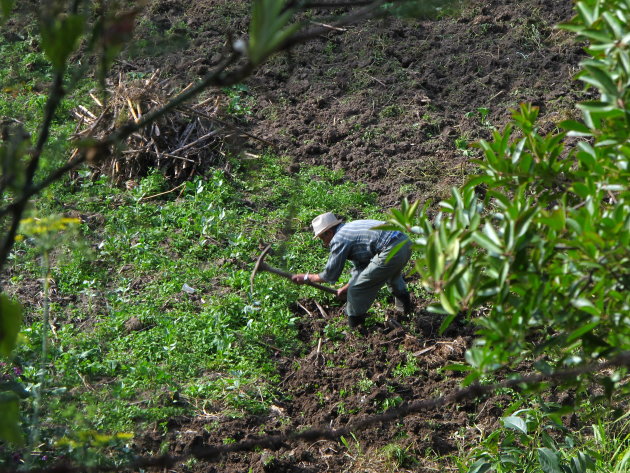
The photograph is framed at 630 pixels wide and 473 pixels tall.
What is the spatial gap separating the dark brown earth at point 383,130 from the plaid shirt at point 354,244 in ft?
1.72

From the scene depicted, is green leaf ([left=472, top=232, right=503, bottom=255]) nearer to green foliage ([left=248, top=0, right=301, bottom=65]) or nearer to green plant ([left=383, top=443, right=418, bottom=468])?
green foliage ([left=248, top=0, right=301, bottom=65])

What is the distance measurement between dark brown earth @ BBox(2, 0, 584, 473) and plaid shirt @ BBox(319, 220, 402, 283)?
52cm

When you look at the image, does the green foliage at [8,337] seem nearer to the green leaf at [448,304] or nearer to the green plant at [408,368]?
the green leaf at [448,304]

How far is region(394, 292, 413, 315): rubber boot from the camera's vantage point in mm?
6609

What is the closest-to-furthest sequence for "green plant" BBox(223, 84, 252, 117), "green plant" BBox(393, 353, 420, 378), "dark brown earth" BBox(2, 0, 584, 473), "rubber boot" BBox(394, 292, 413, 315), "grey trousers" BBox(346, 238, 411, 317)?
"dark brown earth" BBox(2, 0, 584, 473)
"green plant" BBox(393, 353, 420, 378)
"grey trousers" BBox(346, 238, 411, 317)
"rubber boot" BBox(394, 292, 413, 315)
"green plant" BBox(223, 84, 252, 117)

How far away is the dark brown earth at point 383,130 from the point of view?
5.28m

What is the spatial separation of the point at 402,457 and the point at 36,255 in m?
4.11

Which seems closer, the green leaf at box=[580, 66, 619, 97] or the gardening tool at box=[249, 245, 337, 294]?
the green leaf at box=[580, 66, 619, 97]

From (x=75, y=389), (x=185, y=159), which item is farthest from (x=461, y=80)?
(x=75, y=389)

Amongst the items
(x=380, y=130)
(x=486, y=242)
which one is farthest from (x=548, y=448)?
(x=380, y=130)

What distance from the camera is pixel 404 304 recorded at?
6.65 metres

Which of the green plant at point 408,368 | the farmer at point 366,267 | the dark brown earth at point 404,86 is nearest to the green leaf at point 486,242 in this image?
the green plant at point 408,368

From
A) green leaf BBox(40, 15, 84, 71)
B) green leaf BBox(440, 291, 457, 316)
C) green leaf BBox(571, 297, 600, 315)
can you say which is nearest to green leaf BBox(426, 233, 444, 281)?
green leaf BBox(440, 291, 457, 316)

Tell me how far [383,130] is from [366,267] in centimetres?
284
